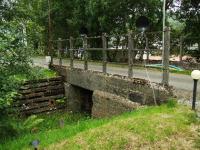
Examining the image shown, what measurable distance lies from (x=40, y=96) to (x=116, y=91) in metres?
6.54

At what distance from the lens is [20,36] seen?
37.6 ft

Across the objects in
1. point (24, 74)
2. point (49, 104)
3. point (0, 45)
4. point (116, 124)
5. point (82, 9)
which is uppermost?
point (82, 9)

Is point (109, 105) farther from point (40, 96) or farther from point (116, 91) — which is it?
point (40, 96)

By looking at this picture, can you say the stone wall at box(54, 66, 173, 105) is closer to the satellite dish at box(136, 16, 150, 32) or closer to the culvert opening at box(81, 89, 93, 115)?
the culvert opening at box(81, 89, 93, 115)

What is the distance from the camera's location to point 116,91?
1288 cm

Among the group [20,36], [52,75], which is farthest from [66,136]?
[52,75]

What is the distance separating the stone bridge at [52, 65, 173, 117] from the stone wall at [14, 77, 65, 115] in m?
0.83

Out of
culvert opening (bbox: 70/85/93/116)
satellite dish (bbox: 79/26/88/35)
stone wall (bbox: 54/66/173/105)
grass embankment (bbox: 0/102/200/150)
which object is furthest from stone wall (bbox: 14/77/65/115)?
satellite dish (bbox: 79/26/88/35)

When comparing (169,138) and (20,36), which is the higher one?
(20,36)

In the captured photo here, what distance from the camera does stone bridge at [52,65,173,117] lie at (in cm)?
1077

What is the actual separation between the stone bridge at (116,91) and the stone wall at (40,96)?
2.73 feet

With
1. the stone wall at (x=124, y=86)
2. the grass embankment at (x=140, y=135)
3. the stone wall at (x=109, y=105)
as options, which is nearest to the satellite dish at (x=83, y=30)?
the stone wall at (x=124, y=86)

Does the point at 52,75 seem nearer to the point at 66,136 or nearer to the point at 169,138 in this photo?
the point at 66,136

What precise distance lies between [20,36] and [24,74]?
3.76 ft
